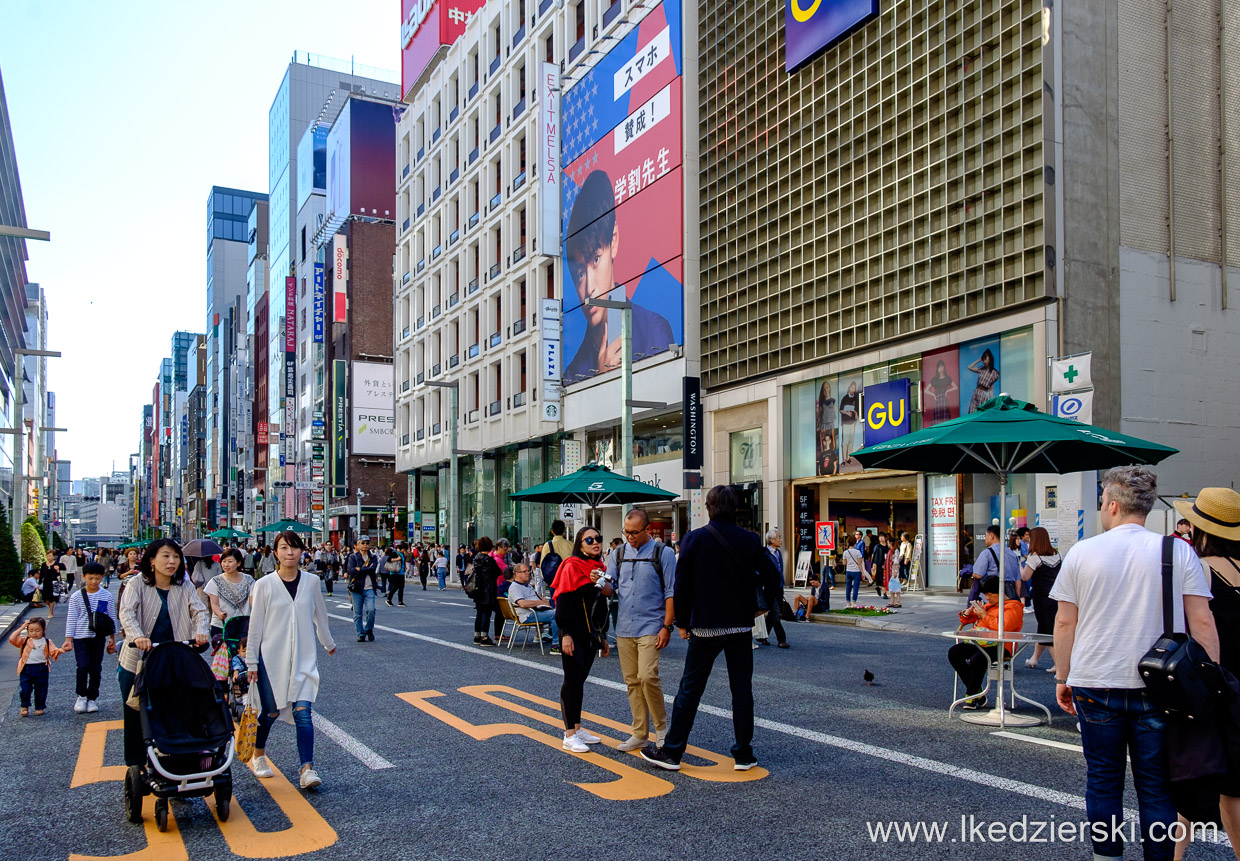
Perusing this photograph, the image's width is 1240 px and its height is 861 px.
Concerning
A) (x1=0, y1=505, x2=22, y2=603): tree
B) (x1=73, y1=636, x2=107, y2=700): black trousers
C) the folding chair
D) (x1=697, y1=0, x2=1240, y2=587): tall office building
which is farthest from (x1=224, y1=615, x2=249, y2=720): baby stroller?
(x1=0, y1=505, x2=22, y2=603): tree

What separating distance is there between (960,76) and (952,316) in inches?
213

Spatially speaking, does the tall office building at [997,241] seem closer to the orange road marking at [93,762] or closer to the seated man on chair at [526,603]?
the seated man on chair at [526,603]

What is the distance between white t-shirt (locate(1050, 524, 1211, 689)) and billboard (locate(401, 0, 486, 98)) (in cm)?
5386

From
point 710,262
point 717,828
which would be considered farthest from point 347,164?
point 717,828

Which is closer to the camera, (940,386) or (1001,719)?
(1001,719)

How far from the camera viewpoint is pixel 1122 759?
4355mm

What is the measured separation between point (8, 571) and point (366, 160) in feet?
175

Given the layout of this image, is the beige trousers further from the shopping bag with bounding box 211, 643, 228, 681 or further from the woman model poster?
the woman model poster

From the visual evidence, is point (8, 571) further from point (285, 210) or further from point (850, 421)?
point (285, 210)

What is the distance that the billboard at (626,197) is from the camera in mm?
35094

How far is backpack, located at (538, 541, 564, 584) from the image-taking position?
1605cm

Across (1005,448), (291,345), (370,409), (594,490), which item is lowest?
(594,490)

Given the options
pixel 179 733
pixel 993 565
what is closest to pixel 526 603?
pixel 993 565

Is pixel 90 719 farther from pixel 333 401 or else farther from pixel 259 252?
pixel 259 252
